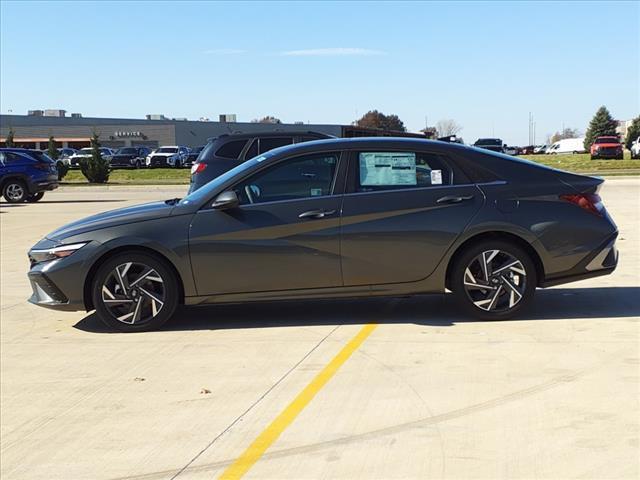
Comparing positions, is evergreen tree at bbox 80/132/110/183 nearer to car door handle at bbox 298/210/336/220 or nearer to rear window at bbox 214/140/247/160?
rear window at bbox 214/140/247/160

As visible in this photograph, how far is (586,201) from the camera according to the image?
688 cm

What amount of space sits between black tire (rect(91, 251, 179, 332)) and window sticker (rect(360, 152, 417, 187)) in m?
1.93

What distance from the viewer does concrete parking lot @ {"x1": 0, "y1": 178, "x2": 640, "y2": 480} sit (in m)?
4.08

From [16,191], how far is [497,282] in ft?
67.4

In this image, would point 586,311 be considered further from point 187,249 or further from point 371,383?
point 187,249

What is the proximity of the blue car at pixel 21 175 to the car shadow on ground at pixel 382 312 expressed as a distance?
1797 cm

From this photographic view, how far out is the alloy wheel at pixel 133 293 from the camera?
6707 mm

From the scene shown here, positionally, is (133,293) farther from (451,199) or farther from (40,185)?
(40,185)

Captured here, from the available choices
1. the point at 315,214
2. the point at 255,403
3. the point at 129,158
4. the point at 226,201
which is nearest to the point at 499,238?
the point at 315,214

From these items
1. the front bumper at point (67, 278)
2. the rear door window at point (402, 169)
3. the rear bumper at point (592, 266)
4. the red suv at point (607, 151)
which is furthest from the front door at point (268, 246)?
the red suv at point (607, 151)

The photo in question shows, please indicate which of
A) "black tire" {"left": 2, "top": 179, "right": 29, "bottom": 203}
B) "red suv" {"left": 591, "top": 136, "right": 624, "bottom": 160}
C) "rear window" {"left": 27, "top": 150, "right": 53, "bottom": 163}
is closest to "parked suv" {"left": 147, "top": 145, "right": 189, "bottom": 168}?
"red suv" {"left": 591, "top": 136, "right": 624, "bottom": 160}

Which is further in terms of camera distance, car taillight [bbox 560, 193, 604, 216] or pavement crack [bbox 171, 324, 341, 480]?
car taillight [bbox 560, 193, 604, 216]

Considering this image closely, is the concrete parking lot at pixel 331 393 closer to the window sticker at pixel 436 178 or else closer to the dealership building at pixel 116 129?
the window sticker at pixel 436 178

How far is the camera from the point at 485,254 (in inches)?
263
